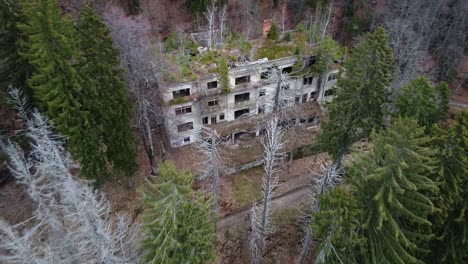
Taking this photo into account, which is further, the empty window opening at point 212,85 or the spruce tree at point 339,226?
the empty window opening at point 212,85

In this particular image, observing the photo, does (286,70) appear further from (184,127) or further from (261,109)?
(184,127)

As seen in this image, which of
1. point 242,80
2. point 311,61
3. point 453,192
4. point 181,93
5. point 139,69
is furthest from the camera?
point 311,61

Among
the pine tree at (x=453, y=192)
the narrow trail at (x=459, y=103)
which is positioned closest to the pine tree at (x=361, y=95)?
the pine tree at (x=453, y=192)

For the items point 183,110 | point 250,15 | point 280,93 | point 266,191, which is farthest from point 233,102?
point 250,15

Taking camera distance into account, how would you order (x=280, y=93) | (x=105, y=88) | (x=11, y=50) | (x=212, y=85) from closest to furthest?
(x=105, y=88) → (x=11, y=50) → (x=280, y=93) → (x=212, y=85)

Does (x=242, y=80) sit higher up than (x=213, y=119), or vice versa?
(x=242, y=80)

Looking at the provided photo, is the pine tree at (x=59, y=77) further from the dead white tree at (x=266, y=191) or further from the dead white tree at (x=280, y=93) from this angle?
the dead white tree at (x=280, y=93)

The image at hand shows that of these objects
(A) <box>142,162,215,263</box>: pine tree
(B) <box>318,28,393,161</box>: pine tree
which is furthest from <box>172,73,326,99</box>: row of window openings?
(A) <box>142,162,215,263</box>: pine tree

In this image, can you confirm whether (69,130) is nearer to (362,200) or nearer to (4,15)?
(4,15)
